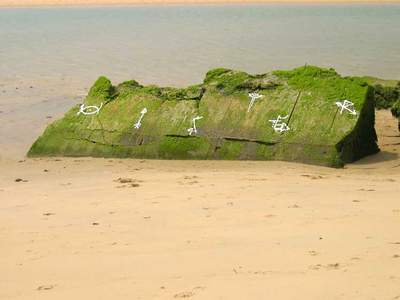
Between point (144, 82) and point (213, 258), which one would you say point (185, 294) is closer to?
point (213, 258)

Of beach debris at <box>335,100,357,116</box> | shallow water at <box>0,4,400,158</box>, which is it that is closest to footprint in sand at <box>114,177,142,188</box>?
beach debris at <box>335,100,357,116</box>

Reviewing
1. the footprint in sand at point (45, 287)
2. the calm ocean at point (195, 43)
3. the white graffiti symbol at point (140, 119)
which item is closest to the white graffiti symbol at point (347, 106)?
the white graffiti symbol at point (140, 119)

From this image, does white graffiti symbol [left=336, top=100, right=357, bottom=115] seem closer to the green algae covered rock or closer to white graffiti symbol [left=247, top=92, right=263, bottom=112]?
the green algae covered rock

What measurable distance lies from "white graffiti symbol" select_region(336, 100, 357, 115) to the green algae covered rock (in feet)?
0.04

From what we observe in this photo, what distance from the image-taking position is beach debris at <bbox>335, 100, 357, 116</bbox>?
7.10m

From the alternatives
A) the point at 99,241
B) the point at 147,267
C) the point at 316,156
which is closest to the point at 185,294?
the point at 147,267

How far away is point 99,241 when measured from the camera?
4.29 metres

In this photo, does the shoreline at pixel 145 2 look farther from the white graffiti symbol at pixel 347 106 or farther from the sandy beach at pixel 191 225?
the white graffiti symbol at pixel 347 106

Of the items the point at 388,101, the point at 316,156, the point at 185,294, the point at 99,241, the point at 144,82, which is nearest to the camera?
the point at 185,294

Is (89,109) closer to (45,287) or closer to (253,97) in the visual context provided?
(253,97)

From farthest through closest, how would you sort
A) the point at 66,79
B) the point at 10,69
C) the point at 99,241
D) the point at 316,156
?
the point at 10,69
the point at 66,79
the point at 316,156
the point at 99,241

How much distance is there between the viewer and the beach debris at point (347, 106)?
7.10m

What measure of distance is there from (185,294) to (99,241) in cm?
118

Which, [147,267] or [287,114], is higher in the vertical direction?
[287,114]
